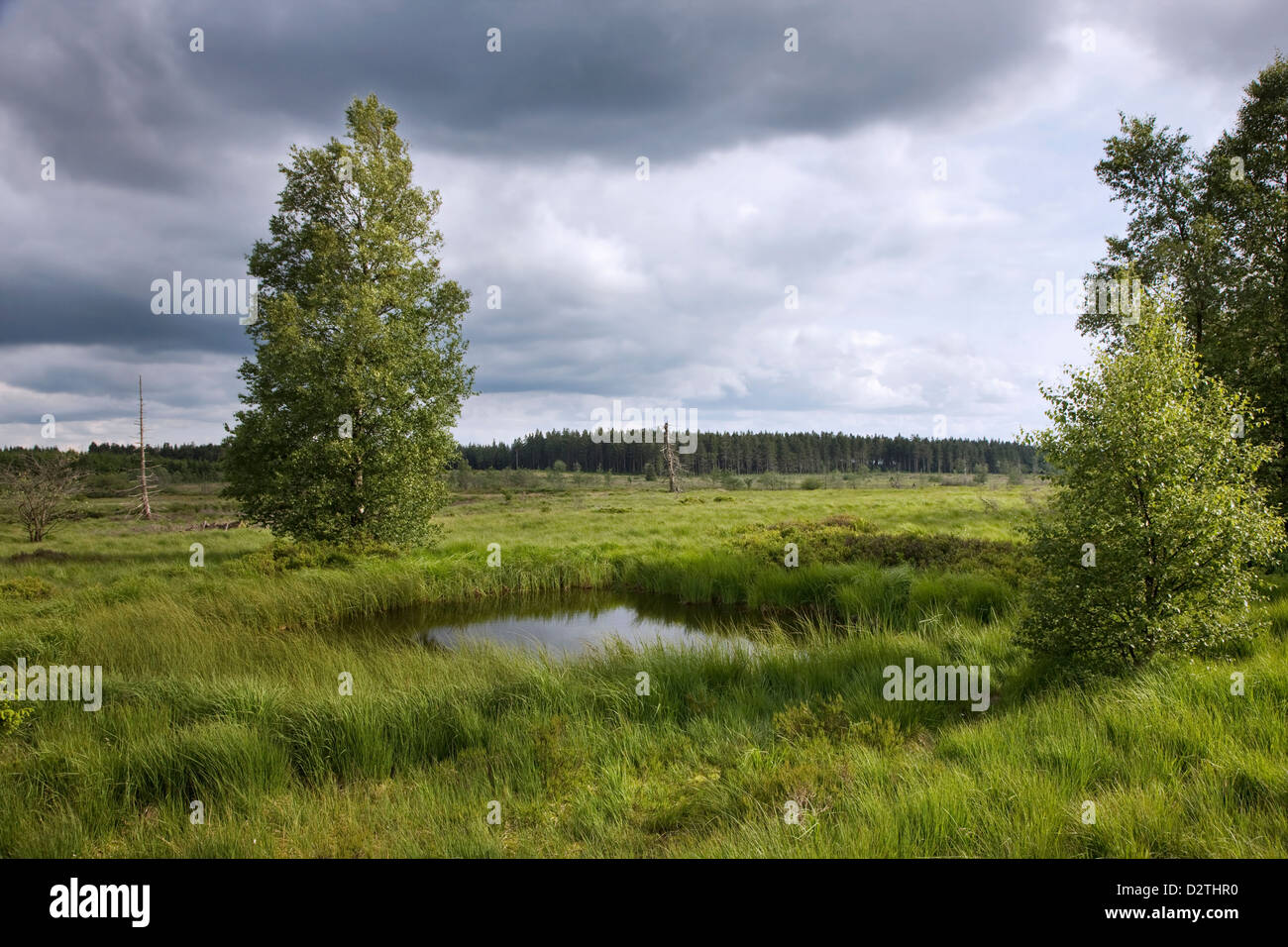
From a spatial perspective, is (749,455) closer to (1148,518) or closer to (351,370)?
(351,370)

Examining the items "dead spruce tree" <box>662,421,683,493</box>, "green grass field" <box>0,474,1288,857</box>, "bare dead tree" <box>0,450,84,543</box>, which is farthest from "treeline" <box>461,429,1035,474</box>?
"green grass field" <box>0,474,1288,857</box>

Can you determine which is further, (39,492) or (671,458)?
(671,458)

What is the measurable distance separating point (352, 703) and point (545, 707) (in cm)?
248

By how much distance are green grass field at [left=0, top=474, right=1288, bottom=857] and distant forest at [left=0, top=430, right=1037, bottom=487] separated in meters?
93.8

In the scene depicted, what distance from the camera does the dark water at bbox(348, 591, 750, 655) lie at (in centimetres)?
1405

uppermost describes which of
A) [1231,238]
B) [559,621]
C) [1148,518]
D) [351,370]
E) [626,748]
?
[1231,238]

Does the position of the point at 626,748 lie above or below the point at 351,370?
below

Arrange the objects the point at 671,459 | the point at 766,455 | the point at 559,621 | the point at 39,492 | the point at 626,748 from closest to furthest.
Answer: the point at 626,748 < the point at 559,621 < the point at 39,492 < the point at 671,459 < the point at 766,455

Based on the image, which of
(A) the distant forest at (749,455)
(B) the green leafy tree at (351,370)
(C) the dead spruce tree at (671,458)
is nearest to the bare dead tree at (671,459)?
(C) the dead spruce tree at (671,458)

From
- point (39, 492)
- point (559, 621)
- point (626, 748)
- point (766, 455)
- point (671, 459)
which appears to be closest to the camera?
point (626, 748)

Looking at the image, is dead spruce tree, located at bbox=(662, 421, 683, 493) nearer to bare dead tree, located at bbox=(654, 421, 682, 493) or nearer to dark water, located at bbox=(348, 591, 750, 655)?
bare dead tree, located at bbox=(654, 421, 682, 493)

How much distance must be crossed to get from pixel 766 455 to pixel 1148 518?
12462 centimetres

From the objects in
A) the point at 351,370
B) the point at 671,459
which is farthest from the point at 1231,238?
the point at 671,459

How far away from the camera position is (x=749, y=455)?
13000cm
